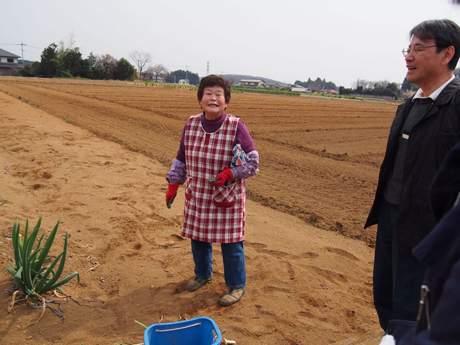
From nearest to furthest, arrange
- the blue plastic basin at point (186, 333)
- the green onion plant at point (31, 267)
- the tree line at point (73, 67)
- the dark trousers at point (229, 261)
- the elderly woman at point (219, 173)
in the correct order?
the blue plastic basin at point (186, 333) → the green onion plant at point (31, 267) → the elderly woman at point (219, 173) → the dark trousers at point (229, 261) → the tree line at point (73, 67)

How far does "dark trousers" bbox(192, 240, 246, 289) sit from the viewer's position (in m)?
3.04

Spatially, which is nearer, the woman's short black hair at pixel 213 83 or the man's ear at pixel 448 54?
the man's ear at pixel 448 54

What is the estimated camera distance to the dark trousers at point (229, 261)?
304 centimetres

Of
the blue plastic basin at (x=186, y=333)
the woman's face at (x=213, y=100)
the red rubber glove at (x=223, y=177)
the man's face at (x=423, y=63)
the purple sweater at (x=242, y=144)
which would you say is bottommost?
the blue plastic basin at (x=186, y=333)

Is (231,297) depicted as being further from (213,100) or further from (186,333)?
(213,100)

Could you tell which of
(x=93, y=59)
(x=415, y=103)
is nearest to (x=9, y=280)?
(x=415, y=103)

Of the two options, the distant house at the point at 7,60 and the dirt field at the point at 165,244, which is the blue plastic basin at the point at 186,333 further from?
the distant house at the point at 7,60

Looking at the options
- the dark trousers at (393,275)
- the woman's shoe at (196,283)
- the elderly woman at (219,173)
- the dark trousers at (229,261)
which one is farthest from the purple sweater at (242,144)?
the woman's shoe at (196,283)

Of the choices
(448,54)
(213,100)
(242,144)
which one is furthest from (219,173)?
(448,54)

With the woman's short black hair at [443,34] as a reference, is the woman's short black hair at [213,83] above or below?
below

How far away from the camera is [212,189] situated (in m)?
2.97

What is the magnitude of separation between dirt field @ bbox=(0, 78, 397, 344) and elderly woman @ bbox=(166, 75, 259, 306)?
0.46m

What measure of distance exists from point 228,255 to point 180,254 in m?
1.02

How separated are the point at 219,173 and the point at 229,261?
71cm
